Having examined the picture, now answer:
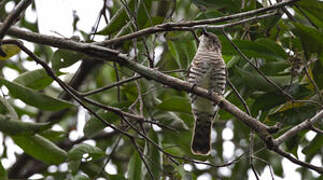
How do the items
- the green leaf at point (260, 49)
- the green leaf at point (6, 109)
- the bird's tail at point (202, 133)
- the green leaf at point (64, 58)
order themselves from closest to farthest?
the green leaf at point (6, 109)
the green leaf at point (64, 58)
the green leaf at point (260, 49)
the bird's tail at point (202, 133)

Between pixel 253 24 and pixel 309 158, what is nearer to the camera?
pixel 253 24

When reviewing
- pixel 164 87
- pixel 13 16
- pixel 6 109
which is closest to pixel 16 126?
pixel 6 109

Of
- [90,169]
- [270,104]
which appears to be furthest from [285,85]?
[90,169]

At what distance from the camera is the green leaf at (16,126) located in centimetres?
265

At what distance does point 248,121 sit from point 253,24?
1.40m

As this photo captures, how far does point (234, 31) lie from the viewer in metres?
3.61

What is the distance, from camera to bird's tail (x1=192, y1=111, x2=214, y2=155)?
3.84 meters

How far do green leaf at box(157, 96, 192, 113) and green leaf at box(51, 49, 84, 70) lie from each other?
0.79m

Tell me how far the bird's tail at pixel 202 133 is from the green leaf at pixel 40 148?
1.06 metres

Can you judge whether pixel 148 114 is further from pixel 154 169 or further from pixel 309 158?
pixel 309 158

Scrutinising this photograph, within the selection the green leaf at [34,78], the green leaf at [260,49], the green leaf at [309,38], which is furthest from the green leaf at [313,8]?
the green leaf at [34,78]

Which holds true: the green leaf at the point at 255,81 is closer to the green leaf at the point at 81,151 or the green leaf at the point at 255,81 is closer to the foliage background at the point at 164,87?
the foliage background at the point at 164,87

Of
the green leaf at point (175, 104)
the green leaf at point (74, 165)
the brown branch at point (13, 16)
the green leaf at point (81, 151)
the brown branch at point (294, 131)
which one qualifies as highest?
the brown branch at point (13, 16)

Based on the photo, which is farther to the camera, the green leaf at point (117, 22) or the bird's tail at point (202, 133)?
the bird's tail at point (202, 133)
